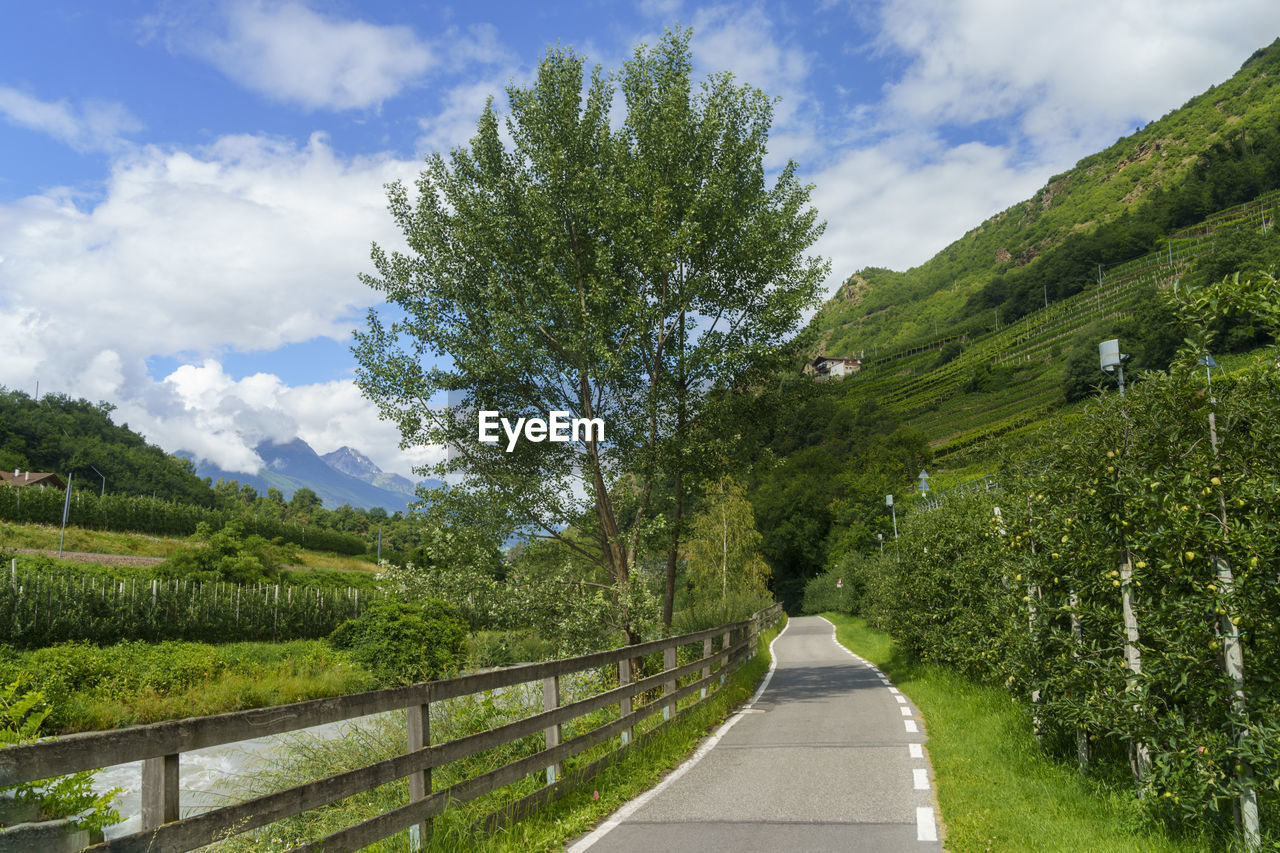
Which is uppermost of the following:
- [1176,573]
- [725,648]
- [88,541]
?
[88,541]

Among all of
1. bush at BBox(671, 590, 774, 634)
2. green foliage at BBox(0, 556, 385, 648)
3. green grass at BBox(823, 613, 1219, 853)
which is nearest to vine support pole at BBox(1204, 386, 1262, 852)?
green grass at BBox(823, 613, 1219, 853)

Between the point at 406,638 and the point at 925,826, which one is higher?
the point at 925,826

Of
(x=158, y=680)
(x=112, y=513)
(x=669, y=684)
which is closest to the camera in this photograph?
(x=669, y=684)

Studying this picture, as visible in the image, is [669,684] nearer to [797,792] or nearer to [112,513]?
[797,792]

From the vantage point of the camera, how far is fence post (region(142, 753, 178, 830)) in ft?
11.1

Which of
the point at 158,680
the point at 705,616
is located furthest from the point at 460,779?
the point at 158,680

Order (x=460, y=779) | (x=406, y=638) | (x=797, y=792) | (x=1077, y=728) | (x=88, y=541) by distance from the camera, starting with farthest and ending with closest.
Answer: (x=88, y=541), (x=406, y=638), (x=797, y=792), (x=460, y=779), (x=1077, y=728)

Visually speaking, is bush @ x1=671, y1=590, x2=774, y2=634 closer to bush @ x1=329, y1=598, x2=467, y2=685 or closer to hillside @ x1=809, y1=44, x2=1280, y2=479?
bush @ x1=329, y1=598, x2=467, y2=685

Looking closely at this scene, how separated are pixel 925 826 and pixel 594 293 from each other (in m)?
10.9

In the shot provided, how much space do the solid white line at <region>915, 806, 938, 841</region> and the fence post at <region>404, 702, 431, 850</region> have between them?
3.62m

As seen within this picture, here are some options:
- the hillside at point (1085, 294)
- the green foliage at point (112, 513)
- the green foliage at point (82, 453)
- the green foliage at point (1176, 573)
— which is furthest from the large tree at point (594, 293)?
the green foliage at point (82, 453)

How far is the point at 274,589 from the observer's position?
65375 mm

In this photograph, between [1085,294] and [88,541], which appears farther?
[1085,294]

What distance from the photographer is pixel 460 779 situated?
7066mm
